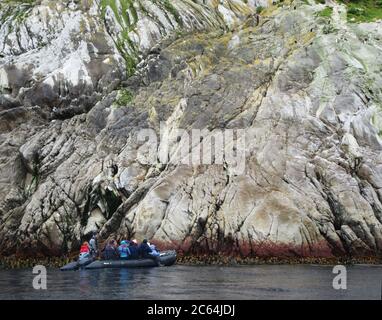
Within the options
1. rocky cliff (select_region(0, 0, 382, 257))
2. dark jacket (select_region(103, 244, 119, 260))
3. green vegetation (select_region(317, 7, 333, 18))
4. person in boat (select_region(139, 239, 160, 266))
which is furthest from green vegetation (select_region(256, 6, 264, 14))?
dark jacket (select_region(103, 244, 119, 260))

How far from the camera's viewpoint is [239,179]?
59.5m

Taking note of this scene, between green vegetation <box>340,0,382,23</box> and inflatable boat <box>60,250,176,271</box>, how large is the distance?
3765 cm

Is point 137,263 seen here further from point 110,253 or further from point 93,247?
point 93,247

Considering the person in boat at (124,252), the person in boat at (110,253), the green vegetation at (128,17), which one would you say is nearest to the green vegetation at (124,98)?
the green vegetation at (128,17)

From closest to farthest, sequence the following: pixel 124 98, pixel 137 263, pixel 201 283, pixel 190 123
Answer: pixel 201 283
pixel 137 263
pixel 190 123
pixel 124 98

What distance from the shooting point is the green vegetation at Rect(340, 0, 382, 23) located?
75312 millimetres

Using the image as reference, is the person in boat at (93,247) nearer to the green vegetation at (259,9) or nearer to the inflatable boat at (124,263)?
the inflatable boat at (124,263)

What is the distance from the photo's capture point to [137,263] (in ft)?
175

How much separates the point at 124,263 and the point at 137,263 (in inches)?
44.2

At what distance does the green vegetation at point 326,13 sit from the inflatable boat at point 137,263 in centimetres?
3655

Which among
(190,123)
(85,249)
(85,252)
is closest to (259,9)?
(190,123)

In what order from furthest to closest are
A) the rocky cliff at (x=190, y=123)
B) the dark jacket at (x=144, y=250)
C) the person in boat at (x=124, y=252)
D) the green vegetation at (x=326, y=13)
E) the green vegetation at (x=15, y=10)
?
the green vegetation at (x=15, y=10), the green vegetation at (x=326, y=13), the rocky cliff at (x=190, y=123), the person in boat at (x=124, y=252), the dark jacket at (x=144, y=250)

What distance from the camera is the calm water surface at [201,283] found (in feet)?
121
